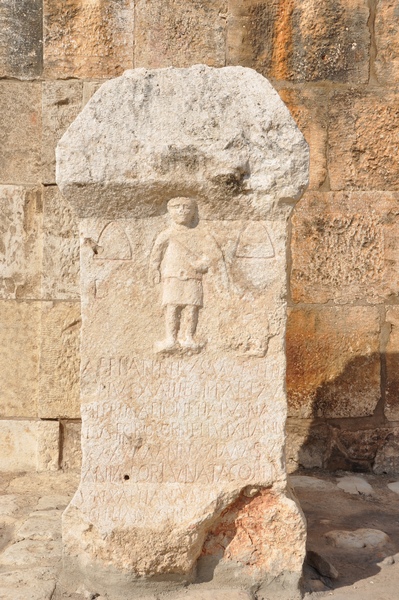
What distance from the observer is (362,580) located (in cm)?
258

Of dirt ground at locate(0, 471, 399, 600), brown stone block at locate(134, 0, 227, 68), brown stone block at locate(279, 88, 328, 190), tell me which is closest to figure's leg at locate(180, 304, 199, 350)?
dirt ground at locate(0, 471, 399, 600)

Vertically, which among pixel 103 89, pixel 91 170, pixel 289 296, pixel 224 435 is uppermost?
pixel 103 89

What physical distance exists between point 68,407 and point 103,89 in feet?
6.96

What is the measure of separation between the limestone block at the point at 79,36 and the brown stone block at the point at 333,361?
203 cm

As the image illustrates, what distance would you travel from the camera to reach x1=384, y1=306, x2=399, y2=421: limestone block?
4.10m

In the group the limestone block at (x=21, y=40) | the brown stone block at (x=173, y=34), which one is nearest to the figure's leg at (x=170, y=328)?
the brown stone block at (x=173, y=34)

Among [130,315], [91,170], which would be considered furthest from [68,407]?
[91,170]

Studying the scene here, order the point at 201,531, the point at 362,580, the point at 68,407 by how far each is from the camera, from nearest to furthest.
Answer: the point at 201,531 < the point at 362,580 < the point at 68,407

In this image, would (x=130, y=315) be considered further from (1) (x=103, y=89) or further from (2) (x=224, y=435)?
(1) (x=103, y=89)

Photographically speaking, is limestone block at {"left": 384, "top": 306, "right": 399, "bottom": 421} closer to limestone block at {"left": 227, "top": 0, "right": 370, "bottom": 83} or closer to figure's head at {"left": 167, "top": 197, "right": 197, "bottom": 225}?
limestone block at {"left": 227, "top": 0, "right": 370, "bottom": 83}

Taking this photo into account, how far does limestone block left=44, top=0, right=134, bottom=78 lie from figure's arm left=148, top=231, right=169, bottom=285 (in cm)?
203

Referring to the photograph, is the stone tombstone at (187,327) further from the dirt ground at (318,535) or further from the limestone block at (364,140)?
the limestone block at (364,140)

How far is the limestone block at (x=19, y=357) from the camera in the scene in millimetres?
4035

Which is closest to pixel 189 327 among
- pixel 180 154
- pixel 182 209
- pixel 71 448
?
pixel 182 209
